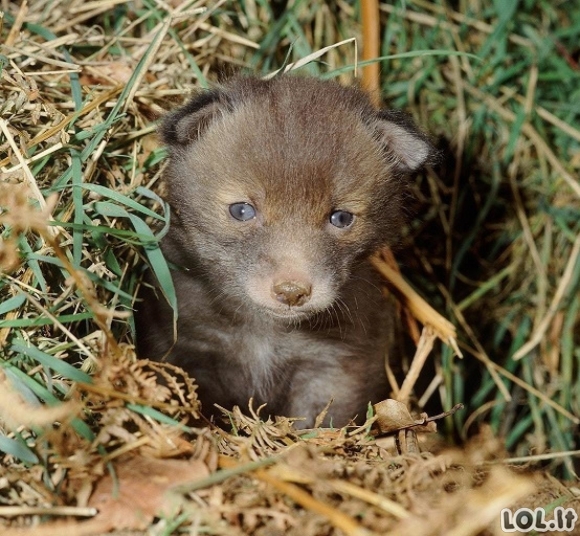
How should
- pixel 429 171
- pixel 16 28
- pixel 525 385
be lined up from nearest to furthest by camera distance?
pixel 16 28
pixel 525 385
pixel 429 171

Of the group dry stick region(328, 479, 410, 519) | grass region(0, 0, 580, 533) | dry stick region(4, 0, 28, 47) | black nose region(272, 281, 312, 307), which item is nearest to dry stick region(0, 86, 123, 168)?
grass region(0, 0, 580, 533)

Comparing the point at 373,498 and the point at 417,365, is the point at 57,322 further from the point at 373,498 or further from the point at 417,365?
the point at 417,365

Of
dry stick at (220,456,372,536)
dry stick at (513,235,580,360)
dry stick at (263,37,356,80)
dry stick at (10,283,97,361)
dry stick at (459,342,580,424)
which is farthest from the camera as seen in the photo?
dry stick at (513,235,580,360)

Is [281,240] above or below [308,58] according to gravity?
below

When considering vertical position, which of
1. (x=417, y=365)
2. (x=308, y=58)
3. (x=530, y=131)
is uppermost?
(x=308, y=58)

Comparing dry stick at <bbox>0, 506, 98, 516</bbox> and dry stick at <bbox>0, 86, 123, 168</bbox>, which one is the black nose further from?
dry stick at <bbox>0, 86, 123, 168</bbox>

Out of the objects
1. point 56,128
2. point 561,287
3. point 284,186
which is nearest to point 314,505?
point 284,186
